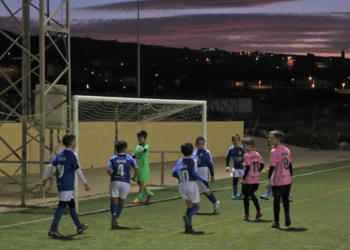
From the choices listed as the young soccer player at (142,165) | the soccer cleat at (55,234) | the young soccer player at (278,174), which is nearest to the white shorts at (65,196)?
the soccer cleat at (55,234)

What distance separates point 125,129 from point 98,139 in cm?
155

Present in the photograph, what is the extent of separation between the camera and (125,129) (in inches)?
1210

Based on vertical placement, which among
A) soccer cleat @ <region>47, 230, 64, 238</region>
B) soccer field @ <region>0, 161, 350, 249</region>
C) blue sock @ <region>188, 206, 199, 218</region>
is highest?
blue sock @ <region>188, 206, 199, 218</region>

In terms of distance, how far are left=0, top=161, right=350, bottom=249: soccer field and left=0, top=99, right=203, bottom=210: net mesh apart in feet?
6.68

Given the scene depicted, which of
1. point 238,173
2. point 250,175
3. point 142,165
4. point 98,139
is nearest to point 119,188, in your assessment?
point 250,175

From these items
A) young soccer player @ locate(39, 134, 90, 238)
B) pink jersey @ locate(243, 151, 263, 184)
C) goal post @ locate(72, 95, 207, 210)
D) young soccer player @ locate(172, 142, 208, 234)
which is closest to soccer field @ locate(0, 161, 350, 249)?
young soccer player @ locate(172, 142, 208, 234)

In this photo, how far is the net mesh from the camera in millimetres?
18016

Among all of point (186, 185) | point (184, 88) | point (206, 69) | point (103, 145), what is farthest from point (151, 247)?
point (206, 69)

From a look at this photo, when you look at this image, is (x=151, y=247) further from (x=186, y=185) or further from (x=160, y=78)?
(x=160, y=78)

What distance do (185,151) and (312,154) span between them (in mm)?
30601

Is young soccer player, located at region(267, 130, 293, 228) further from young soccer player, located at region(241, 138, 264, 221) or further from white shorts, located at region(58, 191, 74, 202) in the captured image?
white shorts, located at region(58, 191, 74, 202)

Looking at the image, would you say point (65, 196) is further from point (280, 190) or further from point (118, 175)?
point (280, 190)

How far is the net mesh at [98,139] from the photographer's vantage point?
18.0 m

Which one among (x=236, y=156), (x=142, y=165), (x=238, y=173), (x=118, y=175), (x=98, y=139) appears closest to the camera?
(x=118, y=175)
